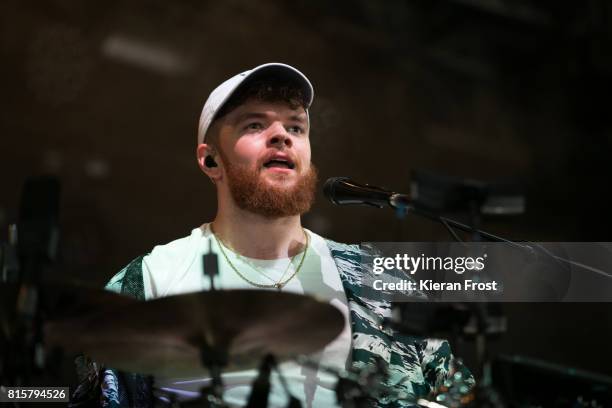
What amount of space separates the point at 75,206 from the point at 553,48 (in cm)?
275

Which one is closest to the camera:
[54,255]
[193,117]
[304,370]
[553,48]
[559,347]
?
[54,255]

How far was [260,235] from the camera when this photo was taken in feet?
7.70

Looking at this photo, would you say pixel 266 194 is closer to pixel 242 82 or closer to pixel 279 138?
pixel 279 138

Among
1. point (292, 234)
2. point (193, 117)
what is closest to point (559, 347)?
point (292, 234)

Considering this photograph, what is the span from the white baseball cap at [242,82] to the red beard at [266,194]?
20cm

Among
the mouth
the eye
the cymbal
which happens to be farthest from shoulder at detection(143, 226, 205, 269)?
the cymbal

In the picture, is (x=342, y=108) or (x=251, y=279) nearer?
(x=251, y=279)

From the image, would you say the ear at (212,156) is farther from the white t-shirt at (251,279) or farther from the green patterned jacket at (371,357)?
the green patterned jacket at (371,357)

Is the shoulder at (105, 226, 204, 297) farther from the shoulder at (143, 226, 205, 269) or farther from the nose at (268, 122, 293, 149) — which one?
the nose at (268, 122, 293, 149)

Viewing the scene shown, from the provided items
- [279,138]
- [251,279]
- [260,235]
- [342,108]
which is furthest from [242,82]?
[342,108]

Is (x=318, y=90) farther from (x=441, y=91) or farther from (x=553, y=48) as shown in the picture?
(x=553, y=48)

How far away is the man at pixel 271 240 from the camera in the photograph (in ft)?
7.04

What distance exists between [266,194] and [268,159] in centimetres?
11

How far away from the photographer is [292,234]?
2379mm
